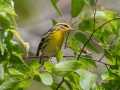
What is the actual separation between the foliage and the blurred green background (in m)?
3.55

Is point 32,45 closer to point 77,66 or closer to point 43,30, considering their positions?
point 43,30

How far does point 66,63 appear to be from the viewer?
4.45ft

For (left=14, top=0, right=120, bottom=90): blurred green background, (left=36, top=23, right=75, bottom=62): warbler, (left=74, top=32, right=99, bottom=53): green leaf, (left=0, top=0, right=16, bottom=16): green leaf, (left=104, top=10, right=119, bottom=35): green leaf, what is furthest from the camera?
(left=14, top=0, right=120, bottom=90): blurred green background

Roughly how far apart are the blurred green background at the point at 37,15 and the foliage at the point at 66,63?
11.7 ft

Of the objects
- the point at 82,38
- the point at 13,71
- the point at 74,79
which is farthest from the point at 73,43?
the point at 13,71

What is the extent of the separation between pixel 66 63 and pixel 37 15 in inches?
198

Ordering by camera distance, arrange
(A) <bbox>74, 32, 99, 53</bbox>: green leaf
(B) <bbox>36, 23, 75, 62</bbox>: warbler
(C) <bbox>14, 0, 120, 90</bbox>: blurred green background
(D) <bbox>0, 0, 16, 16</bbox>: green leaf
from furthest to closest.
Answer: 1. (C) <bbox>14, 0, 120, 90</bbox>: blurred green background
2. (B) <bbox>36, 23, 75, 62</bbox>: warbler
3. (A) <bbox>74, 32, 99, 53</bbox>: green leaf
4. (D) <bbox>0, 0, 16, 16</bbox>: green leaf

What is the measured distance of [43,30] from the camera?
5.72 m

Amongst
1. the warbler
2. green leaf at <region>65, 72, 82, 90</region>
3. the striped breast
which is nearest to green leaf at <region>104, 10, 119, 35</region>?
green leaf at <region>65, 72, 82, 90</region>

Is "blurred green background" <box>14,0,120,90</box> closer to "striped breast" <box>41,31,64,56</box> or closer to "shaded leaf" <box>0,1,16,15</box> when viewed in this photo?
"striped breast" <box>41,31,64,56</box>

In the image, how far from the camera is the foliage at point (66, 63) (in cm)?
137

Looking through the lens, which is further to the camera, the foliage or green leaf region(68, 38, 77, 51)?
green leaf region(68, 38, 77, 51)

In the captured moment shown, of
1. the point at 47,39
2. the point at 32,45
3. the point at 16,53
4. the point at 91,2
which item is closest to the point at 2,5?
the point at 16,53

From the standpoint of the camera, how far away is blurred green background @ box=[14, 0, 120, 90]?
5594mm
